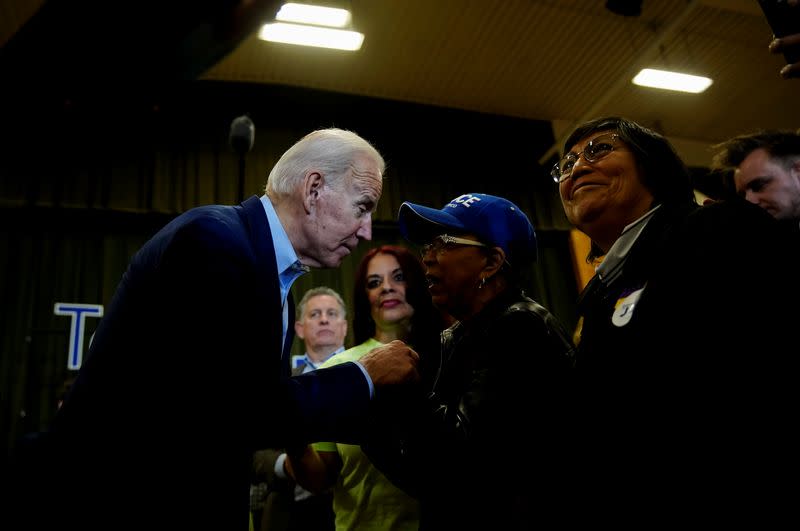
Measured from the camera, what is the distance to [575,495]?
1.01 meters

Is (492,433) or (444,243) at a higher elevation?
(444,243)

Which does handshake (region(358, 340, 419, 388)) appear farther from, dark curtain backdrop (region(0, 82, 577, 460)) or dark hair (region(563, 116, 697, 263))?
dark curtain backdrop (region(0, 82, 577, 460))

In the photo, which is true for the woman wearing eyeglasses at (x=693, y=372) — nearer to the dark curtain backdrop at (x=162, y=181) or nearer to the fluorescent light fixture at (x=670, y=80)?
the dark curtain backdrop at (x=162, y=181)

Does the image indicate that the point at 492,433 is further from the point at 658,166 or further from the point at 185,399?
the point at 658,166

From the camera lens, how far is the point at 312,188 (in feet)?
4.90

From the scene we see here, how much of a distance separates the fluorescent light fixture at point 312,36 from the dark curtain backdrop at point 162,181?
1.20 metres

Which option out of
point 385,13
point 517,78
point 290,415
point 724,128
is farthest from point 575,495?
point 724,128

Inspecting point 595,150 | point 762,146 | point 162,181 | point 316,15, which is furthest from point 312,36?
point 595,150

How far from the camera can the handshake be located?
4.02 ft

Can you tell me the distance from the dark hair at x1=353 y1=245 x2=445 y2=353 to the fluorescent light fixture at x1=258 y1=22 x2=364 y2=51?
11.9ft

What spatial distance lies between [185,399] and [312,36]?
16.3 ft

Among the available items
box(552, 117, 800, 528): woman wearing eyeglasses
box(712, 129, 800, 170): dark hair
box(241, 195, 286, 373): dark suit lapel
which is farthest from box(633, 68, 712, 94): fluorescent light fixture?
box(241, 195, 286, 373): dark suit lapel

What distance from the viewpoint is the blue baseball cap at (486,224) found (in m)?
1.64

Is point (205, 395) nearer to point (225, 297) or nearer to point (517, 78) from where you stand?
point (225, 297)
